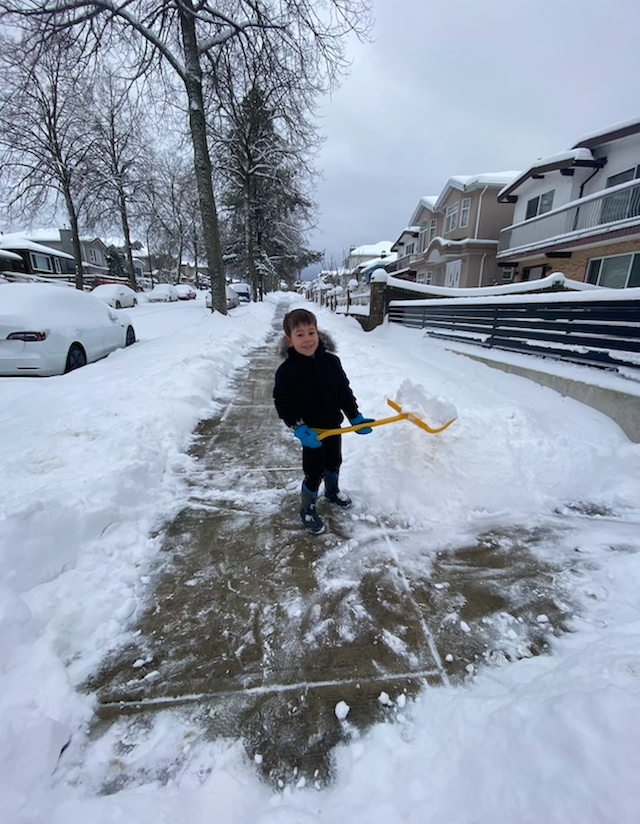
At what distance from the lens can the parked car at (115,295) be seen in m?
18.3

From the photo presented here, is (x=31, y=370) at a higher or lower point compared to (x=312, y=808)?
higher

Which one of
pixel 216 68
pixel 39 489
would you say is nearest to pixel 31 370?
pixel 39 489

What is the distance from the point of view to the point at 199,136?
10547mm

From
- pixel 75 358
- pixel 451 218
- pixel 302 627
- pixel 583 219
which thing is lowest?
pixel 302 627

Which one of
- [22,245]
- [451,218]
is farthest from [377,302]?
[22,245]

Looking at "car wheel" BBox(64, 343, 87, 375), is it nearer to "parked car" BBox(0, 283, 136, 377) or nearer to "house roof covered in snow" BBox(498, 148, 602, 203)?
"parked car" BBox(0, 283, 136, 377)

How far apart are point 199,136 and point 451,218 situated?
1689 cm

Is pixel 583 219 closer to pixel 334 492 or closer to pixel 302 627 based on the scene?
pixel 334 492

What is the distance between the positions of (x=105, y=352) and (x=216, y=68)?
971 centimetres

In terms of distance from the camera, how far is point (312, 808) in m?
1.27

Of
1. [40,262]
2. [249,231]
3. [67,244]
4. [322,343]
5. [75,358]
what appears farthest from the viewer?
[67,244]

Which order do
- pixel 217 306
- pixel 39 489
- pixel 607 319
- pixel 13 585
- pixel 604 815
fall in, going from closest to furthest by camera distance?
pixel 604 815, pixel 13 585, pixel 39 489, pixel 607 319, pixel 217 306

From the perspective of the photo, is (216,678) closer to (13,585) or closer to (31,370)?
(13,585)

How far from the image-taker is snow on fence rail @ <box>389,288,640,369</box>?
407 centimetres
